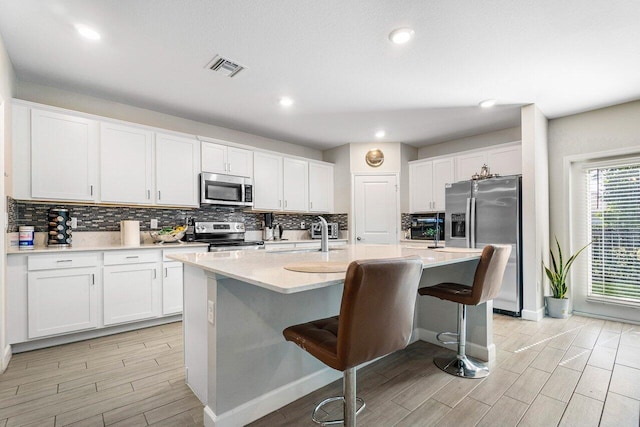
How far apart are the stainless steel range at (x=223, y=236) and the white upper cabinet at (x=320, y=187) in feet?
4.40

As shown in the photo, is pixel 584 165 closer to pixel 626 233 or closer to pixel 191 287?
pixel 626 233

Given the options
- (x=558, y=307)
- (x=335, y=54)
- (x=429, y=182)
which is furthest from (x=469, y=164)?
(x=335, y=54)

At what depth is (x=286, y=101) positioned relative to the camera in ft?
11.7

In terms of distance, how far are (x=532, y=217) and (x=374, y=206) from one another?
2320mm

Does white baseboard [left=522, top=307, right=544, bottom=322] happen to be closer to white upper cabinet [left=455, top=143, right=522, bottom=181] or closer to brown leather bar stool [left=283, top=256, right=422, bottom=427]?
white upper cabinet [left=455, top=143, right=522, bottom=181]

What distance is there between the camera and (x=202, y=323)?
5.87 feet

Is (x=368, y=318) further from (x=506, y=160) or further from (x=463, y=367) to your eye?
(x=506, y=160)

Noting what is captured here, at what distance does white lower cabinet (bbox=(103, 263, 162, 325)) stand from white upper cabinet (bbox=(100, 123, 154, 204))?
764 mm

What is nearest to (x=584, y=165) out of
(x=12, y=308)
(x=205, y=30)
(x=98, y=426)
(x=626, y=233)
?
(x=626, y=233)

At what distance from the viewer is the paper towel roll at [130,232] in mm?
3445

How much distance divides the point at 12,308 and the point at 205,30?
9.04 ft

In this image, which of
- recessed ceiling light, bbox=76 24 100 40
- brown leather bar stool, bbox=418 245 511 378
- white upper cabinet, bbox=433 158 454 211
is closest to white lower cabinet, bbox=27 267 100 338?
recessed ceiling light, bbox=76 24 100 40

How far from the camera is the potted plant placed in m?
3.70

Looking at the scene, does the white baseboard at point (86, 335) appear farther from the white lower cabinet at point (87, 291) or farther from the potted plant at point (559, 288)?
the potted plant at point (559, 288)
